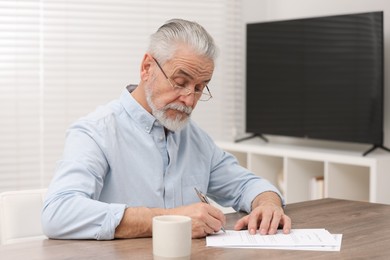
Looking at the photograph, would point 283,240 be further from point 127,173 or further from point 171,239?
point 127,173

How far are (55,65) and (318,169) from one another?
70.0 inches

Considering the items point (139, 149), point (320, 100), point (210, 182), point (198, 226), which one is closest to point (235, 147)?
point (320, 100)

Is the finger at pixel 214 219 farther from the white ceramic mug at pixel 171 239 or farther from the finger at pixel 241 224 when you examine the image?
the white ceramic mug at pixel 171 239

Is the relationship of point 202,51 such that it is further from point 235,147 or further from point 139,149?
point 235,147

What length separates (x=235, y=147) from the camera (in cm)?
428

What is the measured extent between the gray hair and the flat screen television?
1.95m

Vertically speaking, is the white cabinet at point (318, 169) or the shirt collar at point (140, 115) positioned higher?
the shirt collar at point (140, 115)

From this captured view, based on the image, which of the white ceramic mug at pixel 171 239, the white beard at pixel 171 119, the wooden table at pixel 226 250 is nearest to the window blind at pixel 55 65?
the white beard at pixel 171 119

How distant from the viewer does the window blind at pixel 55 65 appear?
392cm

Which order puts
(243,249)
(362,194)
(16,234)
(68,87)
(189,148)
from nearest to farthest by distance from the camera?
(243,249)
(16,234)
(189,148)
(362,194)
(68,87)

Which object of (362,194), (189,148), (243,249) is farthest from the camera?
(362,194)

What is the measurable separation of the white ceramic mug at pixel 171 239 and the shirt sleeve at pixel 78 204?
0.23 meters

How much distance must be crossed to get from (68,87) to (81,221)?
8.71 ft

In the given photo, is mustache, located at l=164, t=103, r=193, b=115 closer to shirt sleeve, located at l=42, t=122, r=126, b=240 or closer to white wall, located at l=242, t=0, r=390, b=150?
shirt sleeve, located at l=42, t=122, r=126, b=240
